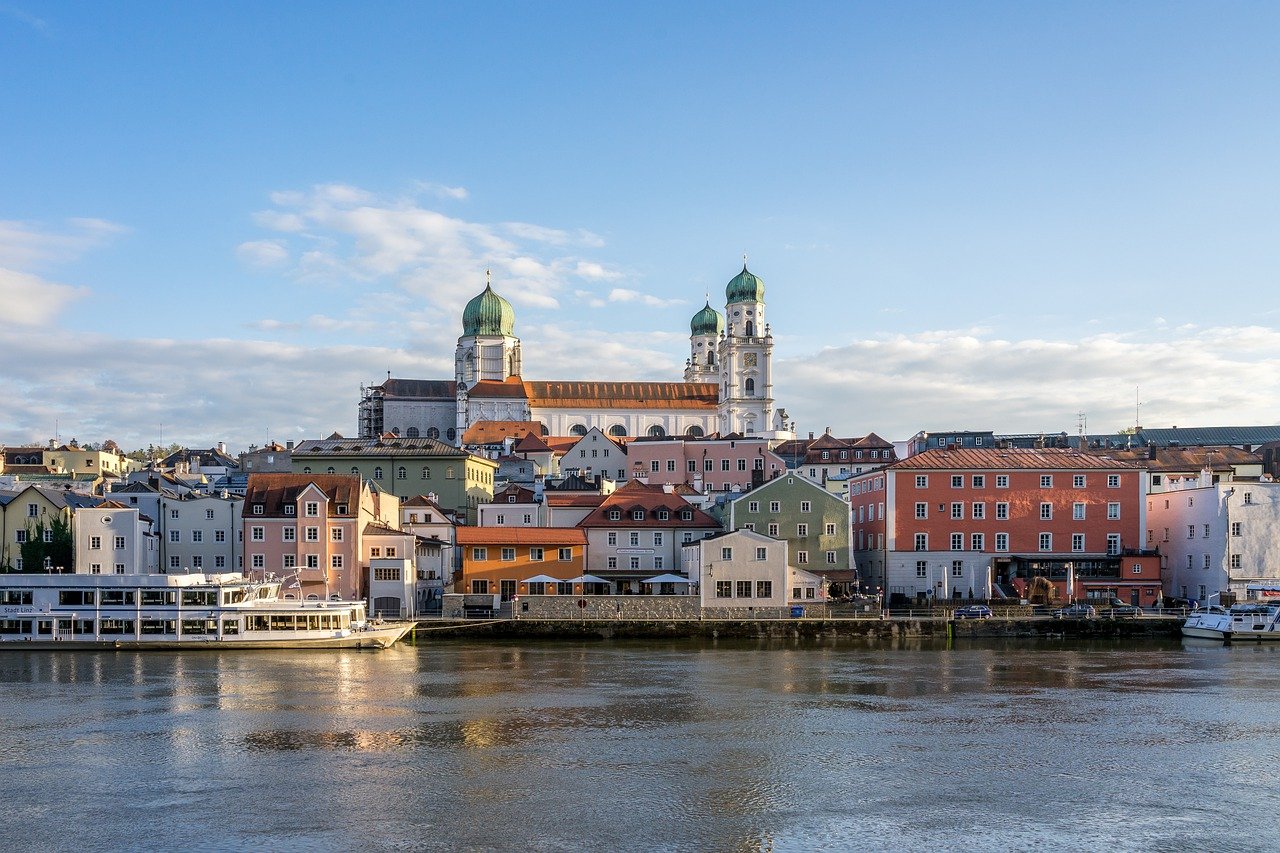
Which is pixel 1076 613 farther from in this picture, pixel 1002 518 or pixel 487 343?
pixel 487 343

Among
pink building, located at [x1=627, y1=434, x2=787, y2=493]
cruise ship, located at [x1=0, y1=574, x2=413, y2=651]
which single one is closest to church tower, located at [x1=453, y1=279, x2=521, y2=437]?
pink building, located at [x1=627, y1=434, x2=787, y2=493]

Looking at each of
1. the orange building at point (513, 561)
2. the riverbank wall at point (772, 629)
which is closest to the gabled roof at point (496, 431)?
the orange building at point (513, 561)

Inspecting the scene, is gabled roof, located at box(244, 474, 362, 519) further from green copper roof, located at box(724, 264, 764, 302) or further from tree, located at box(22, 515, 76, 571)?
green copper roof, located at box(724, 264, 764, 302)

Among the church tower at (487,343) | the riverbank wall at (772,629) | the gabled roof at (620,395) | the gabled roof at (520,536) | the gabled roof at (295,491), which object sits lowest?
the riverbank wall at (772,629)

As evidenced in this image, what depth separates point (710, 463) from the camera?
107 meters

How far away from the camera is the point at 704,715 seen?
132 ft

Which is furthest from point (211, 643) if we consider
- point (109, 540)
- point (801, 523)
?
point (801, 523)

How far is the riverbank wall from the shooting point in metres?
64.8

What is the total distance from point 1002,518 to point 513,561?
2760 centimetres

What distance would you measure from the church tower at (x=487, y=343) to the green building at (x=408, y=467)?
88.5 m

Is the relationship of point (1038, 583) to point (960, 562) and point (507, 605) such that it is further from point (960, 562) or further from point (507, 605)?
point (507, 605)

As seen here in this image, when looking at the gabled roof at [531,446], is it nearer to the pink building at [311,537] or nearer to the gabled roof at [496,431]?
the gabled roof at [496,431]

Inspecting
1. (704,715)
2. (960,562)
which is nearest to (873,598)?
(960,562)

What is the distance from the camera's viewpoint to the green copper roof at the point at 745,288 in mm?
187750
